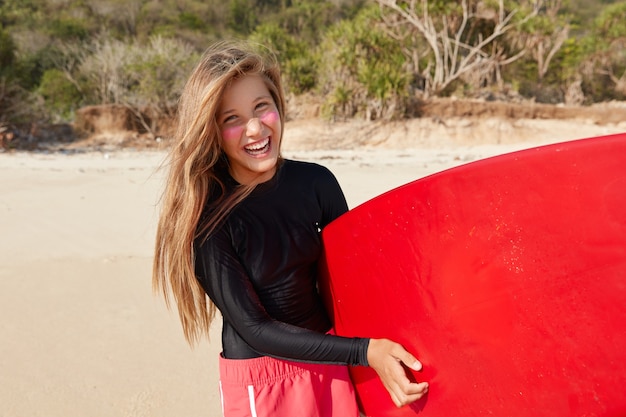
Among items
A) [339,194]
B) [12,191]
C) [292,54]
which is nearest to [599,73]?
[292,54]

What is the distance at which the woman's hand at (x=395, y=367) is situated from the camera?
1056 millimetres

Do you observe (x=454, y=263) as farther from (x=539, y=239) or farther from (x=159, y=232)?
(x=159, y=232)

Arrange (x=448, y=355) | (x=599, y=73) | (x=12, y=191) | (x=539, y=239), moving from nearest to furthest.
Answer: (x=539, y=239) → (x=448, y=355) → (x=12, y=191) → (x=599, y=73)

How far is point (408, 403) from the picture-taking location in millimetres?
1086

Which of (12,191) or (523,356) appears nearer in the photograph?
(523,356)

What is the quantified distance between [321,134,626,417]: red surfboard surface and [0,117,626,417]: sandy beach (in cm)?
83

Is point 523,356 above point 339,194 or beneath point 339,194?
beneath

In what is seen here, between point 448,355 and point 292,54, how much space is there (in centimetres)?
1402

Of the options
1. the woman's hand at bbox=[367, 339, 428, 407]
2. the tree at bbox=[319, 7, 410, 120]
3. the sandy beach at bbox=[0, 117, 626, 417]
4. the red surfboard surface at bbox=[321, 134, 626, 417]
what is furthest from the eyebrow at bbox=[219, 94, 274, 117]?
the tree at bbox=[319, 7, 410, 120]

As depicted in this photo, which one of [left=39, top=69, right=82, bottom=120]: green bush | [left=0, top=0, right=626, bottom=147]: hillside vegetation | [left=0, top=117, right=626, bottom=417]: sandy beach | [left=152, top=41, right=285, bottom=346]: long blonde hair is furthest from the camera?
[left=39, top=69, right=82, bottom=120]: green bush

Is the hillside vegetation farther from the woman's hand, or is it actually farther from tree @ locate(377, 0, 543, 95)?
the woman's hand

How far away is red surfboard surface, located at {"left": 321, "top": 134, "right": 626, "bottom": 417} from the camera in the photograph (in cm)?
84

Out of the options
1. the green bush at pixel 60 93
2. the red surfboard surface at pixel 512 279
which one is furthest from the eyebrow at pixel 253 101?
the green bush at pixel 60 93

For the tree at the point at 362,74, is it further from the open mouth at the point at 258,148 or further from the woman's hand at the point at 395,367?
the woman's hand at the point at 395,367
